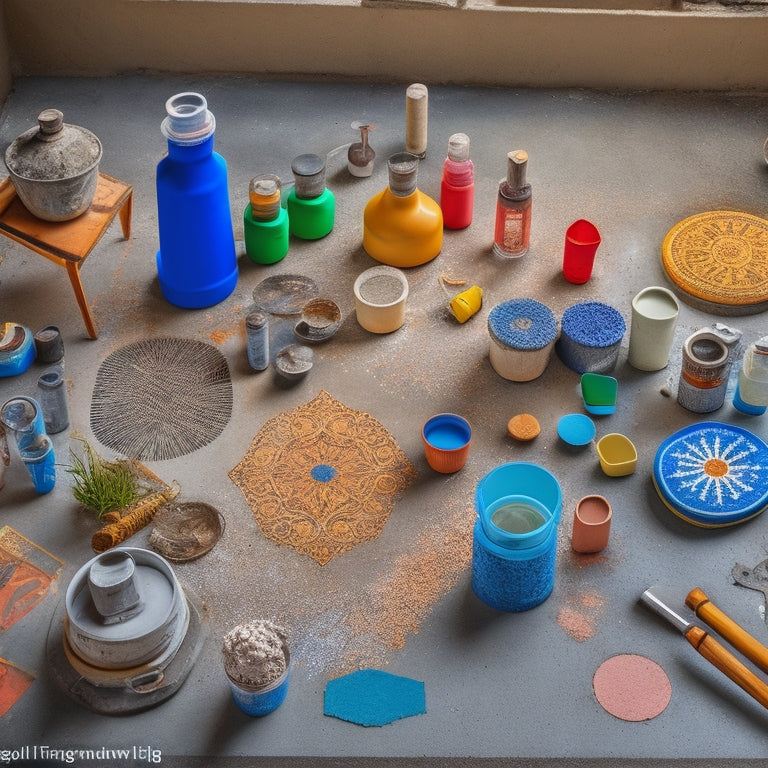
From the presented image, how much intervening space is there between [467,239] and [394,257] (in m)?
0.38

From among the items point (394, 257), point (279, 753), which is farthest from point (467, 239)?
point (279, 753)

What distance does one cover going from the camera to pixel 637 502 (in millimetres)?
3967

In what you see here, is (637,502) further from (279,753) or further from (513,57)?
(513,57)

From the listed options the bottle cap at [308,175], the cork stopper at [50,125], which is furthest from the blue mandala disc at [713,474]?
the cork stopper at [50,125]

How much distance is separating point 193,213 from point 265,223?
16.2 inches

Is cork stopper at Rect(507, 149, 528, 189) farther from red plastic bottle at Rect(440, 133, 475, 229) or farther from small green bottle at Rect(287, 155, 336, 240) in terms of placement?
small green bottle at Rect(287, 155, 336, 240)

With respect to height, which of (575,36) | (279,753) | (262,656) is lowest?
(279,753)

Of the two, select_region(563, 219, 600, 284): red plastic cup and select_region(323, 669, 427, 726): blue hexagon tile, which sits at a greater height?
select_region(563, 219, 600, 284): red plastic cup

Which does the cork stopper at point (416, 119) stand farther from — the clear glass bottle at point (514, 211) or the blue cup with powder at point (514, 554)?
the blue cup with powder at point (514, 554)

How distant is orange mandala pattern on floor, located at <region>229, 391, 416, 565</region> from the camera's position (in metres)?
3.88

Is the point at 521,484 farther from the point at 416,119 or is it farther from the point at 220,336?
the point at 416,119

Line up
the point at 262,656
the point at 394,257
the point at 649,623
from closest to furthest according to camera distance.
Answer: the point at 262,656 < the point at 649,623 < the point at 394,257

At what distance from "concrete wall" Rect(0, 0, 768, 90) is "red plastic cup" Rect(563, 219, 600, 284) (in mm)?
1276

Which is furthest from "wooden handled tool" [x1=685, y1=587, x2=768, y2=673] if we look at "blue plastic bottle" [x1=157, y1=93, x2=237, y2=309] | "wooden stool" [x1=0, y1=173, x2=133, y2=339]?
"wooden stool" [x1=0, y1=173, x2=133, y2=339]
